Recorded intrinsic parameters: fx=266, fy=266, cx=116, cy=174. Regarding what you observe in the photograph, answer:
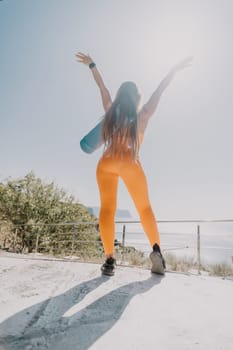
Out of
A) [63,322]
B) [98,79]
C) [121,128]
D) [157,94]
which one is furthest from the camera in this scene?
[98,79]

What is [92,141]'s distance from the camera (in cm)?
229

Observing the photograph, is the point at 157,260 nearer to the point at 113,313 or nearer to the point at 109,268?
the point at 109,268

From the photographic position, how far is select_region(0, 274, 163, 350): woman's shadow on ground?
101 cm

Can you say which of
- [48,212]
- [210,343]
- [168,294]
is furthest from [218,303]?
[48,212]

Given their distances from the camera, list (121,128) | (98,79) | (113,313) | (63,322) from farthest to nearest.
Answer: (98,79) < (121,128) < (113,313) < (63,322)

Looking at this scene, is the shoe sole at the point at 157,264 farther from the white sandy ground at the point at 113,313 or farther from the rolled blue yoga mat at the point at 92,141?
the rolled blue yoga mat at the point at 92,141

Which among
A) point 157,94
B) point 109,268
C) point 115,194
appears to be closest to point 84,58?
point 157,94

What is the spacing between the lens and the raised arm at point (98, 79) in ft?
8.41

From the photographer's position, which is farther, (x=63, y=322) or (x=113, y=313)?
(x=113, y=313)

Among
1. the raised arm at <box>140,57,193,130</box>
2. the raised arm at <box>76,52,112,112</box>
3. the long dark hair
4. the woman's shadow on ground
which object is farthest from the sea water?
the raised arm at <box>76,52,112,112</box>

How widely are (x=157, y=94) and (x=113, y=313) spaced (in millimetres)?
1876

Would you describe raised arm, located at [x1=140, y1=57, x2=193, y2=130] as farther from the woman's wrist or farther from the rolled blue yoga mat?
Answer: the woman's wrist

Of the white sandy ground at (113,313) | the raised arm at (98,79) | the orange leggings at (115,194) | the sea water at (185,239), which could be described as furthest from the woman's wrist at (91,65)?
the white sandy ground at (113,313)

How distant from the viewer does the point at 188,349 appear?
3.14 ft
